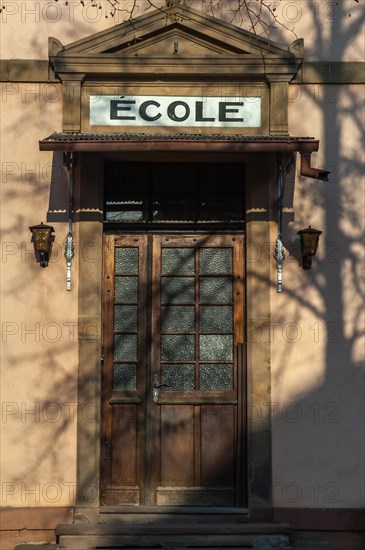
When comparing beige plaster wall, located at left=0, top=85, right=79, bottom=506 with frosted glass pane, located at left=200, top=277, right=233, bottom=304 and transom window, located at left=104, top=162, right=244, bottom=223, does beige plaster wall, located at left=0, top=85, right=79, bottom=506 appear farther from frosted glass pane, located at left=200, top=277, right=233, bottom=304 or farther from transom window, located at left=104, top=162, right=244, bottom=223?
frosted glass pane, located at left=200, top=277, right=233, bottom=304

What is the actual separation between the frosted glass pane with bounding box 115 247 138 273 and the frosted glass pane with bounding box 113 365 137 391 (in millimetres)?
937

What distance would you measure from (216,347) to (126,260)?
3.99 feet

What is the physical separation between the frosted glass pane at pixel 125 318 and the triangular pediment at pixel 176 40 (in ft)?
7.91

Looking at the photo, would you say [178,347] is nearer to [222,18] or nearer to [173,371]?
[173,371]

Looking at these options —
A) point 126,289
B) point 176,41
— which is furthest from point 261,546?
point 176,41

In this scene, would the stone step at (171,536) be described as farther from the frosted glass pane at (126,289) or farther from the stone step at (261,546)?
the frosted glass pane at (126,289)

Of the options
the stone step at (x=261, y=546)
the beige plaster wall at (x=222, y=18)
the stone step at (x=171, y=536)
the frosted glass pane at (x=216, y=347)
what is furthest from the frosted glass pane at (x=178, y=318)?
the beige plaster wall at (x=222, y=18)

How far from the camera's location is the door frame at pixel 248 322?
30.1 ft

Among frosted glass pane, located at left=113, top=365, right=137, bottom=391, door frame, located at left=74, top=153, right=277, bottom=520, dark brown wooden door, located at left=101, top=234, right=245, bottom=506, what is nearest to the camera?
door frame, located at left=74, top=153, right=277, bottom=520

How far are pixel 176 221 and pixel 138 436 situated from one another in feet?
6.93

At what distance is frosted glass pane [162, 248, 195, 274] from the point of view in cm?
964

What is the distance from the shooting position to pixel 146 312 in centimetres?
957

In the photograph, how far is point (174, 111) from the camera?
9.31m

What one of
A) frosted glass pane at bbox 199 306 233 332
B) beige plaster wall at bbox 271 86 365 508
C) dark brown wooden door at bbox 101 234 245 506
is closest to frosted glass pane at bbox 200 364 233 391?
dark brown wooden door at bbox 101 234 245 506
